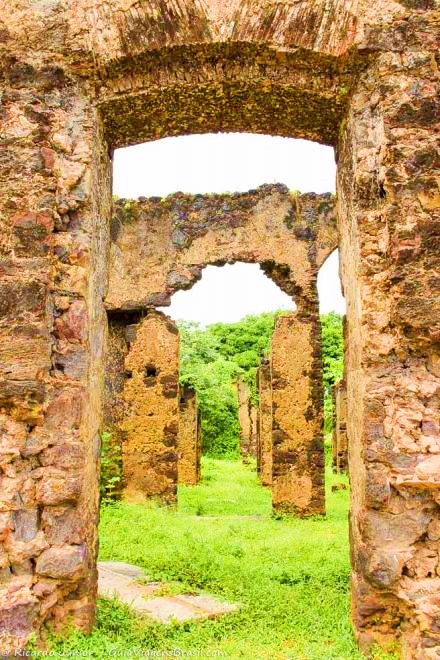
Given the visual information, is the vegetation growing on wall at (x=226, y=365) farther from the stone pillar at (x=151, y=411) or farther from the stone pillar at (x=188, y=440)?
the stone pillar at (x=151, y=411)

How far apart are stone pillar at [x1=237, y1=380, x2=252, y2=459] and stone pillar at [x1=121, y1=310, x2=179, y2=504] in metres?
10.2

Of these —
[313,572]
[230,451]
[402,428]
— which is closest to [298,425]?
[313,572]

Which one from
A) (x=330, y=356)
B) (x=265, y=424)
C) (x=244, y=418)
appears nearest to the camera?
(x=265, y=424)

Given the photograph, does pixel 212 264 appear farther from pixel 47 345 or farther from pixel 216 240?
pixel 47 345

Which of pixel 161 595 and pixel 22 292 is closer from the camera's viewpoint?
pixel 22 292

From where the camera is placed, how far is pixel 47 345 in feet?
10.7

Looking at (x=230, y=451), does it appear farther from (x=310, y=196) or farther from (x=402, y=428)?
(x=402, y=428)

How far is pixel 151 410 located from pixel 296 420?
230cm

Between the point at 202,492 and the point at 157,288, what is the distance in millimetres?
4621

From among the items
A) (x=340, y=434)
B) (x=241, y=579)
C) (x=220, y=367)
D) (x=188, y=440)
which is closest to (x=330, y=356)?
(x=220, y=367)

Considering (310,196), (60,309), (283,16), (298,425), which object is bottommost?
(298,425)

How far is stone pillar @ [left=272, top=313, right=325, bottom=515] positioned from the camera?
31.2 ft

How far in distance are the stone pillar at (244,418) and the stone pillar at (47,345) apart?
1669 cm

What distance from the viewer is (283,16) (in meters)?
3.50
